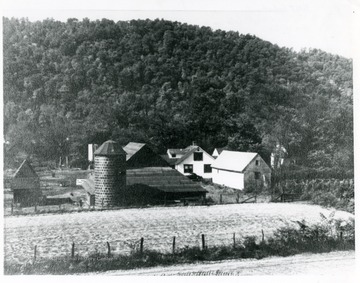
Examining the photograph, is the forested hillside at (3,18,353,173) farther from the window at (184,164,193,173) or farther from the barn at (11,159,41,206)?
the window at (184,164,193,173)

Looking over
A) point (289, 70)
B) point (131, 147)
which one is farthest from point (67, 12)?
point (289, 70)

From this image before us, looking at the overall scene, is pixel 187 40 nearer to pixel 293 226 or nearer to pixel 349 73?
pixel 349 73

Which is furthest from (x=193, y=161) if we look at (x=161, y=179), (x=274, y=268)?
(x=274, y=268)

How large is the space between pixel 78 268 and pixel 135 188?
193 centimetres

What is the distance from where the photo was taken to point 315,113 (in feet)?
30.7

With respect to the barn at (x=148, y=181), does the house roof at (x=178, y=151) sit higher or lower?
higher

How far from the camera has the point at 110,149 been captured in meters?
8.90

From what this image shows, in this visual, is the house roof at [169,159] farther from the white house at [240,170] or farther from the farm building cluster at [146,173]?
the white house at [240,170]

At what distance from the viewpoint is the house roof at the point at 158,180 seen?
884 cm

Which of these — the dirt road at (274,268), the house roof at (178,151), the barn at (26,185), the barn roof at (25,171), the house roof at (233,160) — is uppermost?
the house roof at (178,151)

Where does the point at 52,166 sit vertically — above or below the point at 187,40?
below

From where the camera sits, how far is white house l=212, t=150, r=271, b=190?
9102mm

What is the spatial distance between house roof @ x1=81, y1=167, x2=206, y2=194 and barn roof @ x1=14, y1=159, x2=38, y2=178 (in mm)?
986

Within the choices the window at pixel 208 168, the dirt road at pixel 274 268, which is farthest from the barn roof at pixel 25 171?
the window at pixel 208 168
